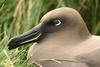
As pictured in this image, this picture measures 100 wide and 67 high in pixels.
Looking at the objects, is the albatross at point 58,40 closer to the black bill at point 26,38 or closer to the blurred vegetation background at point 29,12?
the black bill at point 26,38

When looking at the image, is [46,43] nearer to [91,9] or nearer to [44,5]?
[44,5]

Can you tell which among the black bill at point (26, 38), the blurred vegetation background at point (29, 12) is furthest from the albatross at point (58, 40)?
the blurred vegetation background at point (29, 12)

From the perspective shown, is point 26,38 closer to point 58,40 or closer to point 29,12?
point 58,40

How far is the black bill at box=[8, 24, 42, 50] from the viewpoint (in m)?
3.10

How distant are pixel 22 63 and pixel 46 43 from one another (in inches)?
9.0

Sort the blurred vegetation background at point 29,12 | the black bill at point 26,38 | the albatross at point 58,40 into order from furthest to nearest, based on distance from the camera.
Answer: the blurred vegetation background at point 29,12 → the black bill at point 26,38 → the albatross at point 58,40

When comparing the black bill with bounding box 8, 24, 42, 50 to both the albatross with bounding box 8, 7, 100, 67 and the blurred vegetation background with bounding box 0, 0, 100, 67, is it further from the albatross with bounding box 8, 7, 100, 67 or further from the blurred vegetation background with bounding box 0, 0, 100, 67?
the blurred vegetation background with bounding box 0, 0, 100, 67

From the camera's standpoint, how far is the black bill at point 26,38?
310 centimetres

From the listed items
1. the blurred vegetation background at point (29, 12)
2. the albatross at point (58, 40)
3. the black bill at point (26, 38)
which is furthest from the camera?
the blurred vegetation background at point (29, 12)

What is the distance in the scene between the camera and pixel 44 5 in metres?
4.14

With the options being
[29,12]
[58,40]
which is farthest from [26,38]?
[29,12]

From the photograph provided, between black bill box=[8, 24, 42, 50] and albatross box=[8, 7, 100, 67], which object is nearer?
albatross box=[8, 7, 100, 67]

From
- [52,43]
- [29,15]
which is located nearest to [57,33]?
[52,43]

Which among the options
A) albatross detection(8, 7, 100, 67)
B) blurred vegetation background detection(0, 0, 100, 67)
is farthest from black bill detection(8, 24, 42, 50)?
blurred vegetation background detection(0, 0, 100, 67)
